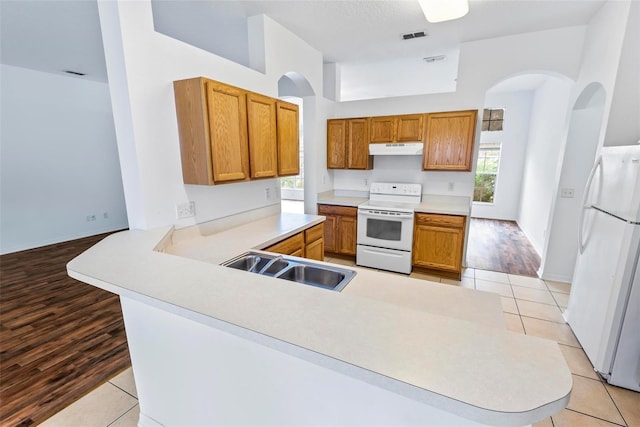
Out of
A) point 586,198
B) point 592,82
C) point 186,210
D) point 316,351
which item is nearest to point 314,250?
point 186,210

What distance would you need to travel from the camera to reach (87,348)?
7.45 feet

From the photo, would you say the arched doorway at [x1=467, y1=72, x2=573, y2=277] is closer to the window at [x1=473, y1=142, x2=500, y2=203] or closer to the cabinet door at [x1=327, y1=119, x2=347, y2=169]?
the window at [x1=473, y1=142, x2=500, y2=203]

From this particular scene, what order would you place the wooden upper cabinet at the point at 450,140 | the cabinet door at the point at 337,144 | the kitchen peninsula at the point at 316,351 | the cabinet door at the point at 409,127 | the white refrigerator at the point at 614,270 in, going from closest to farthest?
the kitchen peninsula at the point at 316,351 < the white refrigerator at the point at 614,270 < the wooden upper cabinet at the point at 450,140 < the cabinet door at the point at 409,127 < the cabinet door at the point at 337,144

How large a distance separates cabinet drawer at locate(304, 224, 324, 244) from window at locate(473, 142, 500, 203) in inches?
199

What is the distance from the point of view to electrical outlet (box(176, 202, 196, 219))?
2170 millimetres

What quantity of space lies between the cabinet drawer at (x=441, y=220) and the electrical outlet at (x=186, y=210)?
100 inches

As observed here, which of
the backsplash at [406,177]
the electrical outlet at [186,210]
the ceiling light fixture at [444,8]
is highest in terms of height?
the ceiling light fixture at [444,8]

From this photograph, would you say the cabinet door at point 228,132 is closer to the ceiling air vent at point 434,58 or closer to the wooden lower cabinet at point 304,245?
the wooden lower cabinet at point 304,245

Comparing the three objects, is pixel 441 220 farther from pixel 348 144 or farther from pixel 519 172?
pixel 519 172

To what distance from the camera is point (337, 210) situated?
158 inches

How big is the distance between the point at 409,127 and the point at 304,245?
2.21 metres

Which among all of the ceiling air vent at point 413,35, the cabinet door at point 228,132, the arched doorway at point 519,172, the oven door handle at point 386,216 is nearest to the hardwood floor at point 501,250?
the arched doorway at point 519,172

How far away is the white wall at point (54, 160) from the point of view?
4.23 metres

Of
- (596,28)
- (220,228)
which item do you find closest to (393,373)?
(220,228)
